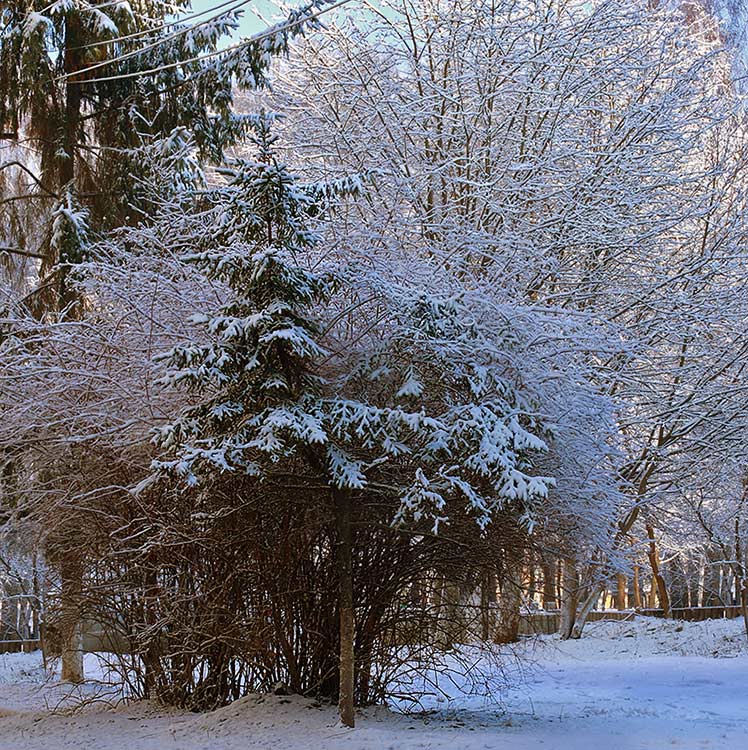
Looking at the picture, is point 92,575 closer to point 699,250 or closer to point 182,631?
point 182,631

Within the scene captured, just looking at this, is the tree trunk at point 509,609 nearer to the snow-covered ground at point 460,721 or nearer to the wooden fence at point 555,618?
the snow-covered ground at point 460,721

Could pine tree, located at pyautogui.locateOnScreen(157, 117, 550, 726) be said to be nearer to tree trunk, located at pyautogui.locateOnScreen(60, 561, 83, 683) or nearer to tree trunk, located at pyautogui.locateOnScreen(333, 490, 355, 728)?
tree trunk, located at pyautogui.locateOnScreen(333, 490, 355, 728)

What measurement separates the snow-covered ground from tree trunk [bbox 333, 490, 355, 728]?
0.16 metres

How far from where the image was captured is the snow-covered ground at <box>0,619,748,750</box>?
525 cm

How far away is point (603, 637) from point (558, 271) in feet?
26.1

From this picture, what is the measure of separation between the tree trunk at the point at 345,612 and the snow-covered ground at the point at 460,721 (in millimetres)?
160

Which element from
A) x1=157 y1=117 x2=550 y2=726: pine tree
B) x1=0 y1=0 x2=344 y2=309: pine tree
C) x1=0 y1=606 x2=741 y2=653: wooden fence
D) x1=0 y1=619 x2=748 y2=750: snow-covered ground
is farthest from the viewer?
x1=0 y1=606 x2=741 y2=653: wooden fence

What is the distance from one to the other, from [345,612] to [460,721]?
55.7 inches

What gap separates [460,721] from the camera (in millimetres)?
6211

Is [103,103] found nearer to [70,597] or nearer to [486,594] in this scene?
[70,597]

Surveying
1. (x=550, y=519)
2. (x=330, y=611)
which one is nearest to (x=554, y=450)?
(x=550, y=519)

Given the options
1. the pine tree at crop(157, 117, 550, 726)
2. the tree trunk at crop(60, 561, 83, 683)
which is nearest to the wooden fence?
the tree trunk at crop(60, 561, 83, 683)

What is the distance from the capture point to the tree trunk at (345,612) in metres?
5.48

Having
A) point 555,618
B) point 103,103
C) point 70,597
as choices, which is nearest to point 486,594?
point 70,597
